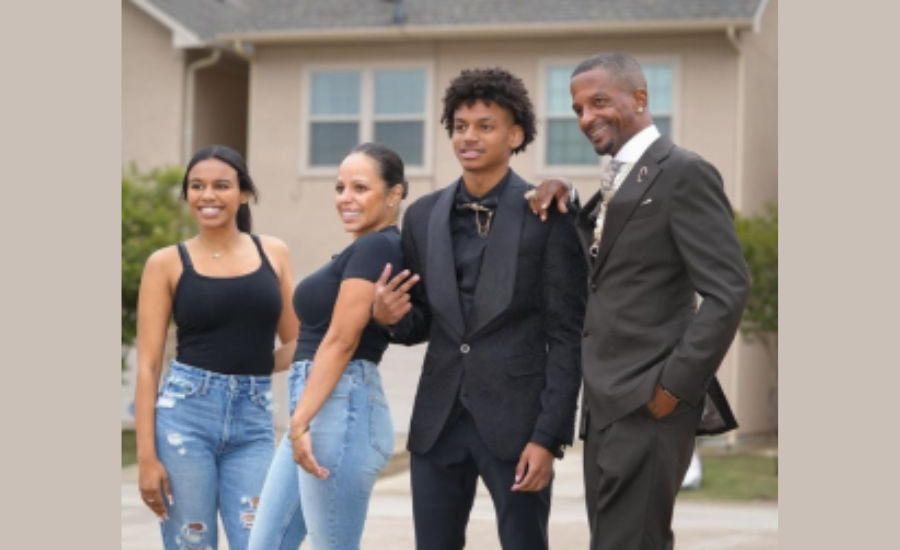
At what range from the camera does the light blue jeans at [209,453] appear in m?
5.10

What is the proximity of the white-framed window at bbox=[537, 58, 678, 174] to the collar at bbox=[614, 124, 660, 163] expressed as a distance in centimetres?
1594

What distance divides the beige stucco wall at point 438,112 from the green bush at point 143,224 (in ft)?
9.10

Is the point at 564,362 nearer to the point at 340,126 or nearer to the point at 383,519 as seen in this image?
the point at 383,519

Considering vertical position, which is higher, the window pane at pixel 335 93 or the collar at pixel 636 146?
the window pane at pixel 335 93

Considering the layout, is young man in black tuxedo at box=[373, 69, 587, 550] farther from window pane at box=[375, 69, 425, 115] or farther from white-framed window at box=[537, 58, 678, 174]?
window pane at box=[375, 69, 425, 115]

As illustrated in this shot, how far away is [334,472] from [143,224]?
14.0 meters

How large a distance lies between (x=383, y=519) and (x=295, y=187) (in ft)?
35.1

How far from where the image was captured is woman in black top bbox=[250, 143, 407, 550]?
183 inches

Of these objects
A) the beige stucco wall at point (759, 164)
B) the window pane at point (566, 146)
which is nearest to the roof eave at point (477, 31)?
the beige stucco wall at point (759, 164)

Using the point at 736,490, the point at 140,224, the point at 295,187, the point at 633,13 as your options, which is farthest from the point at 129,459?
the point at 633,13

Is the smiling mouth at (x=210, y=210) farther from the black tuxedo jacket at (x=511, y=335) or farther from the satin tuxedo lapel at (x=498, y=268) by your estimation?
the satin tuxedo lapel at (x=498, y=268)

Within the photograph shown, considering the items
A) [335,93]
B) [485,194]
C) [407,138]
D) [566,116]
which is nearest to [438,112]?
[407,138]

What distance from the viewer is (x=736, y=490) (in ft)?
49.6

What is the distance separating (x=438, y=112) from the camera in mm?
21047
